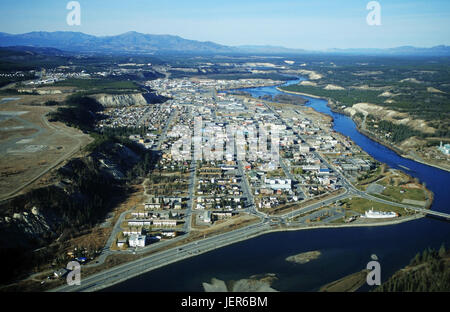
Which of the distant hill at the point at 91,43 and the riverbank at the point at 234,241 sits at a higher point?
the distant hill at the point at 91,43

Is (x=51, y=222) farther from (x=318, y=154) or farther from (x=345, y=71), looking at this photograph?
(x=345, y=71)

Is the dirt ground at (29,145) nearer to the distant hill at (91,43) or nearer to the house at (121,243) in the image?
the house at (121,243)

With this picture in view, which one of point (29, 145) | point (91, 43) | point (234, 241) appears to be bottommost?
point (234, 241)

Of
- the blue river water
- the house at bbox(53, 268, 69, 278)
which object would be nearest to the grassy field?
the blue river water

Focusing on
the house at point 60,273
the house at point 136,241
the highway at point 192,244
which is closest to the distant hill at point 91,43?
the highway at point 192,244

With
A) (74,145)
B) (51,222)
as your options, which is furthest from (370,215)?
(74,145)

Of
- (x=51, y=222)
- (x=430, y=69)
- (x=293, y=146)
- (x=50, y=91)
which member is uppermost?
(x=430, y=69)

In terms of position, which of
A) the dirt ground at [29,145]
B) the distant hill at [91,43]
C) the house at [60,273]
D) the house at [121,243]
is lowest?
the house at [60,273]

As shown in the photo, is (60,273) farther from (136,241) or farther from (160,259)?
(160,259)

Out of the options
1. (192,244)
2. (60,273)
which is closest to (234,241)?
(192,244)
